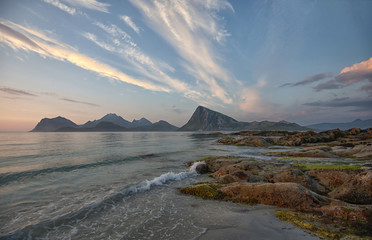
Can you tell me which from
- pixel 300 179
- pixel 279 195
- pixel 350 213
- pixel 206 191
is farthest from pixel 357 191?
pixel 206 191

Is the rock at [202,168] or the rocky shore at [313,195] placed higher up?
the rocky shore at [313,195]

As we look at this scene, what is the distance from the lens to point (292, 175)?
1241 cm

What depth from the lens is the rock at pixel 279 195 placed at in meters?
8.41

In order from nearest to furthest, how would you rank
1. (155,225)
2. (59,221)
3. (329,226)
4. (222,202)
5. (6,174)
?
(329,226), (155,225), (59,221), (222,202), (6,174)

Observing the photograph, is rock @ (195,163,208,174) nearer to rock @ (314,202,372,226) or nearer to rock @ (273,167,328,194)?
rock @ (273,167,328,194)

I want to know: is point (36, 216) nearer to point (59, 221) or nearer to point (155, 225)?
point (59, 221)

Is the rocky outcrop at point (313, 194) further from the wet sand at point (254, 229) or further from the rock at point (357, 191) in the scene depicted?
the wet sand at point (254, 229)

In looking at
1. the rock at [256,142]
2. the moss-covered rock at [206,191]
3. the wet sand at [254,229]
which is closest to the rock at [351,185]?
the wet sand at [254,229]

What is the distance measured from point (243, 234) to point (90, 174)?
18165 mm

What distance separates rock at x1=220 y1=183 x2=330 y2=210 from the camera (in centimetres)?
841

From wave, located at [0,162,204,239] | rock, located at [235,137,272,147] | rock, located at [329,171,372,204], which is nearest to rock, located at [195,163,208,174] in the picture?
wave, located at [0,162,204,239]

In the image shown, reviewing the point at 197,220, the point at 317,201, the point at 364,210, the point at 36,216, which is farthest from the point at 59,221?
the point at 364,210

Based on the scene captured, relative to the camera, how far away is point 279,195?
9.13 meters

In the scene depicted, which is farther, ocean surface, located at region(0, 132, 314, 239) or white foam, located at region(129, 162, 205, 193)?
white foam, located at region(129, 162, 205, 193)
